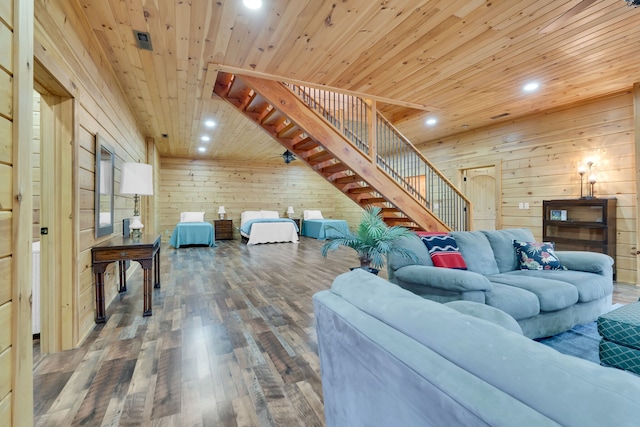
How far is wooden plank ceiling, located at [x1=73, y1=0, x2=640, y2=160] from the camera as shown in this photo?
229 centimetres

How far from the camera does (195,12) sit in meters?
2.27

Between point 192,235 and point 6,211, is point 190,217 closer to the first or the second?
point 192,235

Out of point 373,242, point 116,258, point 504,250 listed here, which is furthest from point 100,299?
point 504,250

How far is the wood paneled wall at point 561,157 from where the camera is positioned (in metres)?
4.04

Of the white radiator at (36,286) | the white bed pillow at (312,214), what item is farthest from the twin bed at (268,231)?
the white radiator at (36,286)

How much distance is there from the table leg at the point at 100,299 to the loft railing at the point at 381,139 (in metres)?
2.95

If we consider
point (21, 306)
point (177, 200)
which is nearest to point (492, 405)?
point (21, 306)

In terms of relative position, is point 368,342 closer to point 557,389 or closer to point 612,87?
point 557,389

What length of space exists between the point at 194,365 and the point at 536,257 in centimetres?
304

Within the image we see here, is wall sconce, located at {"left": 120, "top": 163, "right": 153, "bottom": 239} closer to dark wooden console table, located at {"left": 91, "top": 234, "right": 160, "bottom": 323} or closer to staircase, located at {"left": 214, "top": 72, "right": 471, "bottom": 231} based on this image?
dark wooden console table, located at {"left": 91, "top": 234, "right": 160, "bottom": 323}

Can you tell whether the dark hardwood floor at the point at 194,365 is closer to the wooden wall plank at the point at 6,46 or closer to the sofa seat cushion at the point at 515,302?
the sofa seat cushion at the point at 515,302

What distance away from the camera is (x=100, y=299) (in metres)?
2.66

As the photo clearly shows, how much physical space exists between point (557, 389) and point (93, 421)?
192 centimetres

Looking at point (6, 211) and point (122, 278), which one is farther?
point (122, 278)
